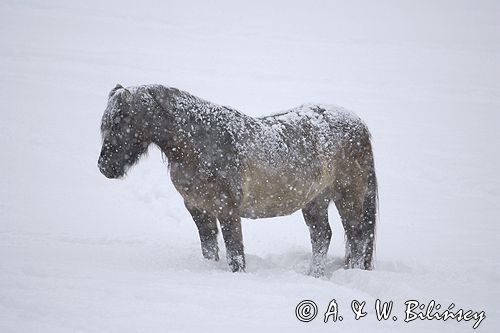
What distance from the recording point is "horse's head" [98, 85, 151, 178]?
175 inches

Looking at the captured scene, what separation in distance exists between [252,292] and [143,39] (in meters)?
16.3

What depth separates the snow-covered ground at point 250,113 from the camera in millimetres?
3453

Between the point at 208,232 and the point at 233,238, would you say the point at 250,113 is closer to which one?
the point at 208,232

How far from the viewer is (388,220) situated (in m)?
8.69

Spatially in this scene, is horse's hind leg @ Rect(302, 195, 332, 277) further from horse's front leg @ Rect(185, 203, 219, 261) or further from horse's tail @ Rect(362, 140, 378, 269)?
horse's front leg @ Rect(185, 203, 219, 261)

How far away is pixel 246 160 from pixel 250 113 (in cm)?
822

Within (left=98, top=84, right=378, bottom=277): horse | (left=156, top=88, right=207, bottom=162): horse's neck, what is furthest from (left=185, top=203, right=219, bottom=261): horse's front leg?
(left=156, top=88, right=207, bottom=162): horse's neck

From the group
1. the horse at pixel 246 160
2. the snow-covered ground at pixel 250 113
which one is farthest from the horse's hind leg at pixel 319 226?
the snow-covered ground at pixel 250 113

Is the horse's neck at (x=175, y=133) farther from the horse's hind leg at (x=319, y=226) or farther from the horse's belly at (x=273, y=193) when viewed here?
the horse's hind leg at (x=319, y=226)

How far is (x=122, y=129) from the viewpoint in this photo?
14.6 ft

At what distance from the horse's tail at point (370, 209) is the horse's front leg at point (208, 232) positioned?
1873mm

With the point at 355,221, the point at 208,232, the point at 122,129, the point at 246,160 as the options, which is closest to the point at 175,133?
the point at 122,129

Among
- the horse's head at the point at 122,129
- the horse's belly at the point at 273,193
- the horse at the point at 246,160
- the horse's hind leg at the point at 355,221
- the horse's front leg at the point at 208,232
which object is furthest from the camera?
the horse's hind leg at the point at 355,221

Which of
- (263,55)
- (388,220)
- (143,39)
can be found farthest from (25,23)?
(388,220)
